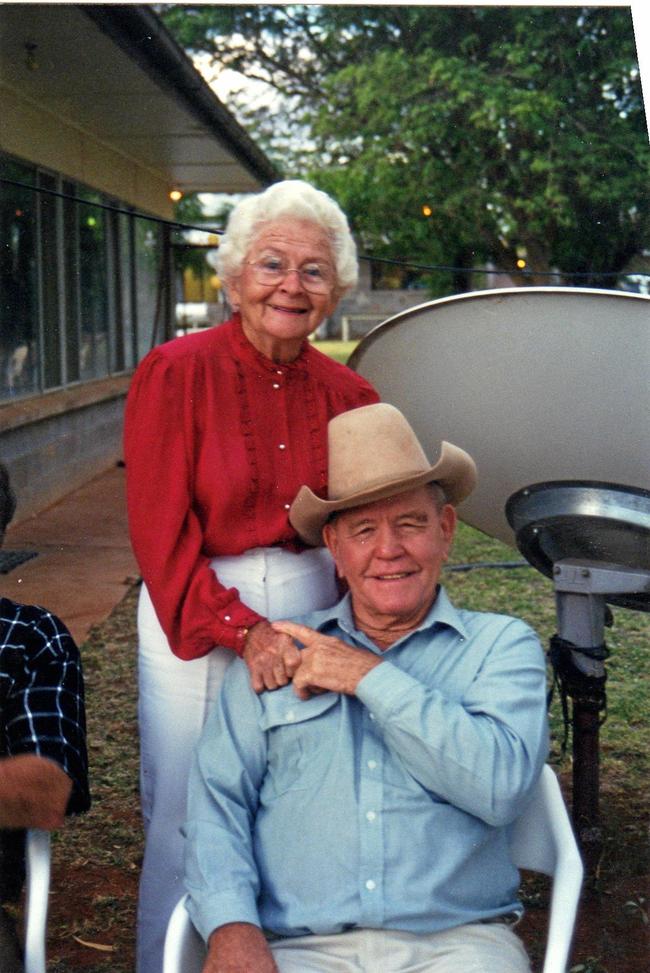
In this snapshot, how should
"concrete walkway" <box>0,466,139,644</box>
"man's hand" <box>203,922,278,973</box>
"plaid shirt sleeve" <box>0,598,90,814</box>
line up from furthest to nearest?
"concrete walkway" <box>0,466,139,644</box> → "plaid shirt sleeve" <box>0,598,90,814</box> → "man's hand" <box>203,922,278,973</box>

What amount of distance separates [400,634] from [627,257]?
4.79 ft

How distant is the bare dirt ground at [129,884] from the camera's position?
249 cm

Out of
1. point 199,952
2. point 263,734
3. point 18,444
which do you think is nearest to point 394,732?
point 263,734

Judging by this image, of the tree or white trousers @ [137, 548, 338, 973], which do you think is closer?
white trousers @ [137, 548, 338, 973]

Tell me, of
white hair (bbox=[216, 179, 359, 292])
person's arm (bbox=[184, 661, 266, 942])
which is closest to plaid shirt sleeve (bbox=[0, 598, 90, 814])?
person's arm (bbox=[184, 661, 266, 942])

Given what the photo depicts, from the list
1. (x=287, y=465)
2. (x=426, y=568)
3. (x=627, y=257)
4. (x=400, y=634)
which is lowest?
(x=400, y=634)

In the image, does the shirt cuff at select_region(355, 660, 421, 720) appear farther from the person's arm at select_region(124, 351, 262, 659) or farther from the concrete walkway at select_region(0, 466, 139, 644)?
the concrete walkway at select_region(0, 466, 139, 644)

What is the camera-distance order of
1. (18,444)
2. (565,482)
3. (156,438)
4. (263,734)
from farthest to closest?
(18,444)
(565,482)
(156,438)
(263,734)

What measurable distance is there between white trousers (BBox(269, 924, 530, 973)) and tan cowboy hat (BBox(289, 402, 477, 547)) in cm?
66

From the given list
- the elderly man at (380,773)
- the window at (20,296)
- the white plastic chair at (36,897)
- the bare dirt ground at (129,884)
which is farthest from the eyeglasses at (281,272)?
the window at (20,296)

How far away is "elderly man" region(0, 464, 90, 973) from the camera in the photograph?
1.69 m

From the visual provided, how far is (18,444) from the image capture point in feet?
20.1

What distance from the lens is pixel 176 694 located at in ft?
6.93

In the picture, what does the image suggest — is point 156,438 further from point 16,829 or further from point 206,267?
point 206,267
